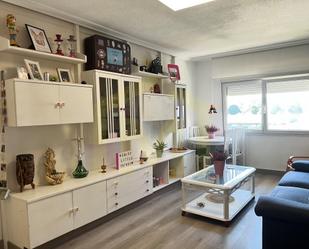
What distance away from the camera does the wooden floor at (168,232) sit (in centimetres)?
239

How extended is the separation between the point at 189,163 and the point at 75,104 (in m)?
2.44

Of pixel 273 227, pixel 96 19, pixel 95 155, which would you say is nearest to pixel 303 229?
pixel 273 227

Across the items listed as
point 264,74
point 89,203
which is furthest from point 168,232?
point 264,74

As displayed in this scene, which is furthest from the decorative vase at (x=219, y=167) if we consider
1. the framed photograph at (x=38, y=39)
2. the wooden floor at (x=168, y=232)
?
the framed photograph at (x=38, y=39)

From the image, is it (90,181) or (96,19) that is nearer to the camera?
(90,181)

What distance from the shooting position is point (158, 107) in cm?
397

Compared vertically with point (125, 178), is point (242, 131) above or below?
above

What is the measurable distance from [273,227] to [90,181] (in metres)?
1.77

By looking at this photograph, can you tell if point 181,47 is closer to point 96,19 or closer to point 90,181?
point 96,19

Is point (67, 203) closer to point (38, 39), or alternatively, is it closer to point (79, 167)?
point (79, 167)

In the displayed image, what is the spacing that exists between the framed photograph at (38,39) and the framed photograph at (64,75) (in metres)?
0.24

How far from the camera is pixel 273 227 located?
6.38 feet

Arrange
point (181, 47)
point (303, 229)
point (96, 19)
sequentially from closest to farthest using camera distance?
point (303, 229), point (96, 19), point (181, 47)

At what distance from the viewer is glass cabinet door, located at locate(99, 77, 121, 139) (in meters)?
3.01
